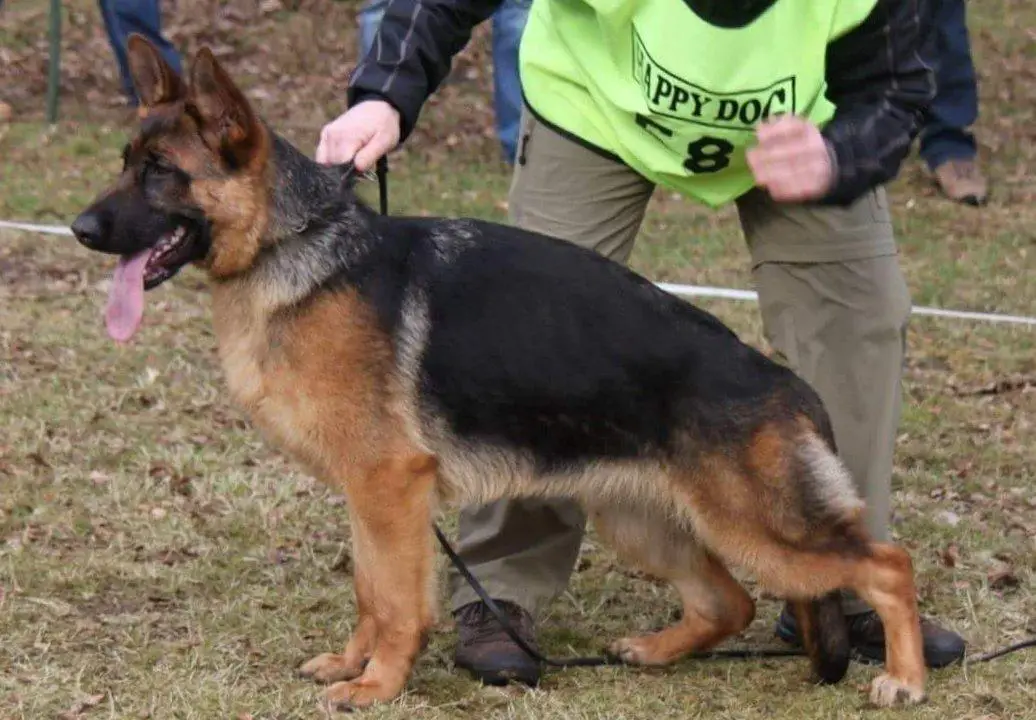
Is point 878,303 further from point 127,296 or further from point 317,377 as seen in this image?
point 127,296

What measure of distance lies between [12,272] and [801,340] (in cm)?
479

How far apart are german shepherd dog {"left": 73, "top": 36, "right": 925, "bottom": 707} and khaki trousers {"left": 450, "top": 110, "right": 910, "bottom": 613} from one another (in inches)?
13.1

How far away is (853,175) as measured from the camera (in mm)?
3896

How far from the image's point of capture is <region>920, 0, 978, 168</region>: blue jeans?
10.1 m

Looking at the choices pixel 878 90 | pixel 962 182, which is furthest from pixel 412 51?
pixel 962 182

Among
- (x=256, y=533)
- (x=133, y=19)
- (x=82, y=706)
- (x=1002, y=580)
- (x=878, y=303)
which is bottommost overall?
(x=133, y=19)

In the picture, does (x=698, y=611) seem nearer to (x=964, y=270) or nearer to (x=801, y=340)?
(x=801, y=340)

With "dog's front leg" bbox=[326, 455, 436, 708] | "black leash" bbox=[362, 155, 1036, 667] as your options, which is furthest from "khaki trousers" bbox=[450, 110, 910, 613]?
"dog's front leg" bbox=[326, 455, 436, 708]

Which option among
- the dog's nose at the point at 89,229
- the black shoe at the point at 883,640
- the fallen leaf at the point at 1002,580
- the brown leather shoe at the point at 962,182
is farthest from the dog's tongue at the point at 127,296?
the brown leather shoe at the point at 962,182

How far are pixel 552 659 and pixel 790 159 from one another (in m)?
1.53

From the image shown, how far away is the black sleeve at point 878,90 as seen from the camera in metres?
3.92

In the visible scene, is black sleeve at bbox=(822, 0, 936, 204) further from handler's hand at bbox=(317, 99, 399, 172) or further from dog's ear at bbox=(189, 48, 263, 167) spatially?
dog's ear at bbox=(189, 48, 263, 167)

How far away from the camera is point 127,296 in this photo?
12.2 feet

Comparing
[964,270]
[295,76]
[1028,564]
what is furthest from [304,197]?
[295,76]
